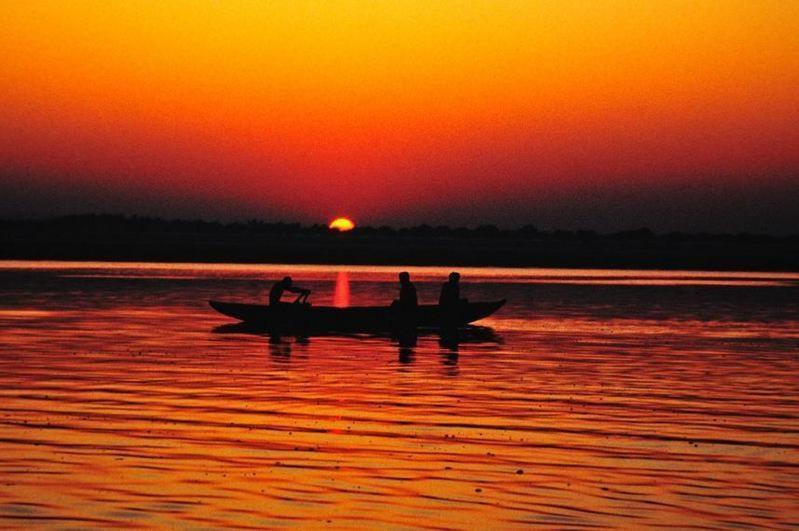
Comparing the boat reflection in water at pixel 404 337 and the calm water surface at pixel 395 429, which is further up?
the boat reflection in water at pixel 404 337

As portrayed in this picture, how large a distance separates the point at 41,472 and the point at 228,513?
3.05 meters

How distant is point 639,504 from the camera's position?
1498cm

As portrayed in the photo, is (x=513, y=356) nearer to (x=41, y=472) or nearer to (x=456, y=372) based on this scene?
(x=456, y=372)

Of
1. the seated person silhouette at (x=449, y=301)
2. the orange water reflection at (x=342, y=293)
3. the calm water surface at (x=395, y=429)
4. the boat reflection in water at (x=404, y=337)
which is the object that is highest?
the seated person silhouette at (x=449, y=301)

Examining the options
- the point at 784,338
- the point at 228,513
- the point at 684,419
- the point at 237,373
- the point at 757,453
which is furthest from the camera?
the point at 784,338

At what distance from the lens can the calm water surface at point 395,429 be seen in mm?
14680

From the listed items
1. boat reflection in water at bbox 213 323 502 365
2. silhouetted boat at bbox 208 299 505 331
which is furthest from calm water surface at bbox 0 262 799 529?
silhouetted boat at bbox 208 299 505 331

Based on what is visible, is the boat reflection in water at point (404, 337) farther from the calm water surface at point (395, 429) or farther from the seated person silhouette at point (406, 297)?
the seated person silhouette at point (406, 297)

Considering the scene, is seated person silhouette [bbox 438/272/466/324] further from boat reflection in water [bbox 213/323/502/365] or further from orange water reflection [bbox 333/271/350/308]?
orange water reflection [bbox 333/271/350/308]

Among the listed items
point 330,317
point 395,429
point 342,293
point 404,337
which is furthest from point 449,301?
point 342,293

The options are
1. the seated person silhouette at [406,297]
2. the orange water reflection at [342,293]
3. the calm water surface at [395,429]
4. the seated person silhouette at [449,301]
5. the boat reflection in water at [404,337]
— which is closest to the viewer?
the calm water surface at [395,429]

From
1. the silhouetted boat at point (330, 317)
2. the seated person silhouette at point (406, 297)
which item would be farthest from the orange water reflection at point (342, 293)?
the seated person silhouette at point (406, 297)

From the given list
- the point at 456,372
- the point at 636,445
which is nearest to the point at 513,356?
the point at 456,372

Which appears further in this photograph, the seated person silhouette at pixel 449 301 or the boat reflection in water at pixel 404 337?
the seated person silhouette at pixel 449 301
